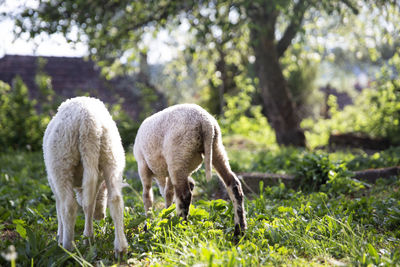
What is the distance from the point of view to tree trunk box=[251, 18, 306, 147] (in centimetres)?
984

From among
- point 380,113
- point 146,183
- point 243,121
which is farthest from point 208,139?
point 243,121

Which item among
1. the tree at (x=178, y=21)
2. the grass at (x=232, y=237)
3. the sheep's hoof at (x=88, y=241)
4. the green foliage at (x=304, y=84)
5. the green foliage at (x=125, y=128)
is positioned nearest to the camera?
the grass at (x=232, y=237)

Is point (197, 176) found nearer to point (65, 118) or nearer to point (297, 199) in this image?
point (297, 199)

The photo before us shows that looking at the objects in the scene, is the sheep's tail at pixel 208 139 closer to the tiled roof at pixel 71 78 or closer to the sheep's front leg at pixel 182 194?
the sheep's front leg at pixel 182 194

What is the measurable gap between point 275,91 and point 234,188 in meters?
7.12

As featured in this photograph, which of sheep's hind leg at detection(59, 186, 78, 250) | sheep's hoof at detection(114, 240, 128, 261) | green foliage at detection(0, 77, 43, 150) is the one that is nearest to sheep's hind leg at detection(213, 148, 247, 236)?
sheep's hoof at detection(114, 240, 128, 261)

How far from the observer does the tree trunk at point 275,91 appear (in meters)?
9.84

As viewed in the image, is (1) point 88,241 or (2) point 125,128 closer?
(1) point 88,241

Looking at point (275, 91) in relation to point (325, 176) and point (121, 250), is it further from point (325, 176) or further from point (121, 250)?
point (121, 250)

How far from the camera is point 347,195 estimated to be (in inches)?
191

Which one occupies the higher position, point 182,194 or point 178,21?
point 178,21

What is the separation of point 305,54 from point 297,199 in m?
8.54

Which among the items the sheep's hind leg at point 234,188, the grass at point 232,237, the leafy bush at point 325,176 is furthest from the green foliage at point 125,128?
the sheep's hind leg at point 234,188

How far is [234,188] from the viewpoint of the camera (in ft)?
10.9
